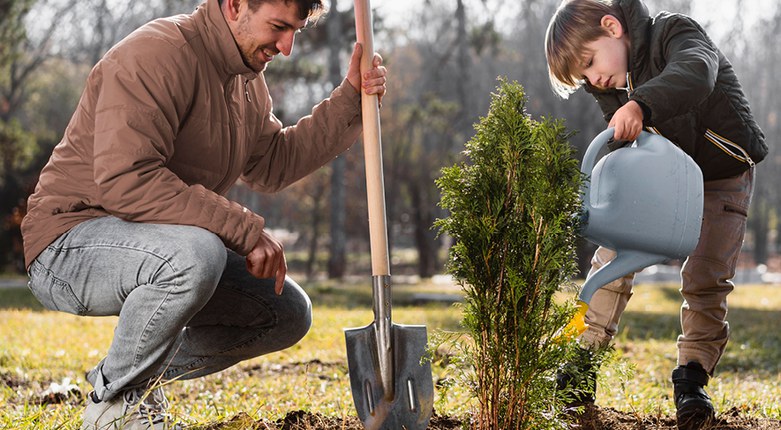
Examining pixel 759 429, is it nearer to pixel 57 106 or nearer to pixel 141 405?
pixel 141 405

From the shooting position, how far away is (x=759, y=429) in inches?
117

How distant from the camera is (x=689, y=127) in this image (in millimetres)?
3160

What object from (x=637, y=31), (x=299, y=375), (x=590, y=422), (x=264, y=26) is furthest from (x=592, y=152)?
(x=299, y=375)

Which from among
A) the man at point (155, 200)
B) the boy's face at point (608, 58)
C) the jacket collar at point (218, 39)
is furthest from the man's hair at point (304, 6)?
the boy's face at point (608, 58)

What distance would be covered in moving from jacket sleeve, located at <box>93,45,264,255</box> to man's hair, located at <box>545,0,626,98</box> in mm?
1282

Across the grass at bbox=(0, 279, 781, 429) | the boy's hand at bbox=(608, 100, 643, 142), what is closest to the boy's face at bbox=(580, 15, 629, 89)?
the boy's hand at bbox=(608, 100, 643, 142)

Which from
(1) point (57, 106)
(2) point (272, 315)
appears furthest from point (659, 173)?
(1) point (57, 106)

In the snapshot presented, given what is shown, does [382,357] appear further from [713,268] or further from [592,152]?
[713,268]

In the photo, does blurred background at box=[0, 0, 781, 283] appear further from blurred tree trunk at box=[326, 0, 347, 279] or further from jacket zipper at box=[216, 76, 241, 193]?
jacket zipper at box=[216, 76, 241, 193]

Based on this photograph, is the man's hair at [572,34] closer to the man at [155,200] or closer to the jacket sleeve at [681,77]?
the jacket sleeve at [681,77]

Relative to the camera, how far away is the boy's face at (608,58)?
10.0 ft

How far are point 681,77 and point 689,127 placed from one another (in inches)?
21.2

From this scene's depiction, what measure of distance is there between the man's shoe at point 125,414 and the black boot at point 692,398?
6.08 ft

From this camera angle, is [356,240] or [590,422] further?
[356,240]
